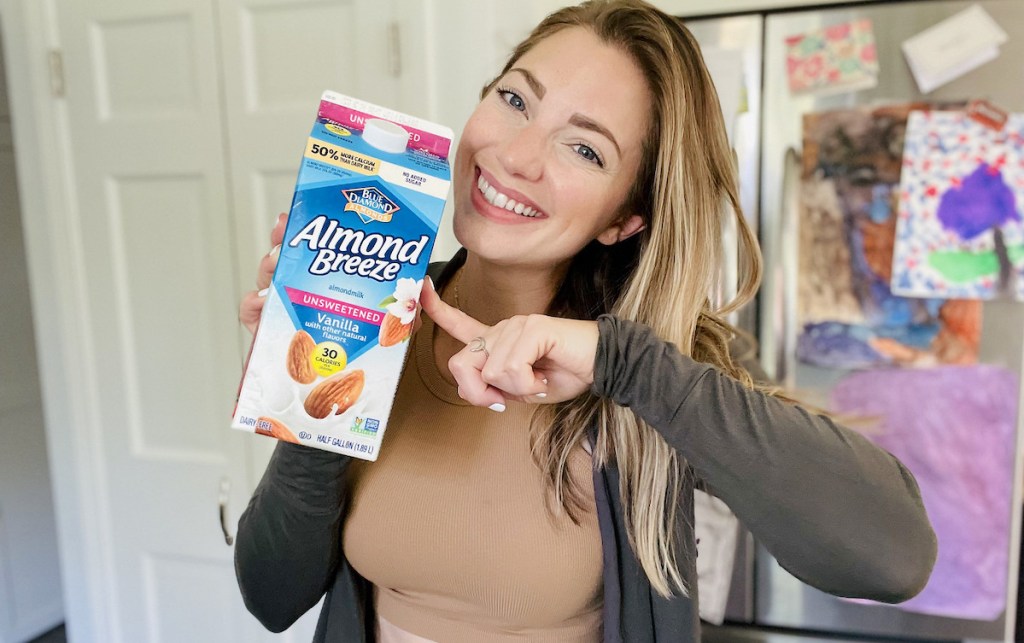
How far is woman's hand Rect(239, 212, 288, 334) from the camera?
67 cm

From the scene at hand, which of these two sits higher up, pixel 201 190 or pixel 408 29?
pixel 408 29

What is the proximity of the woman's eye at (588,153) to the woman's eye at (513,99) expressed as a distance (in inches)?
2.8

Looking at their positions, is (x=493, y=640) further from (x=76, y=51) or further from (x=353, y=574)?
(x=76, y=51)

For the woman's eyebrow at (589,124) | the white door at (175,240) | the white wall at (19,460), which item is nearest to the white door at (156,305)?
the white door at (175,240)

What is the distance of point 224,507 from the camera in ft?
5.33

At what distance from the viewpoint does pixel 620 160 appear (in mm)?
792

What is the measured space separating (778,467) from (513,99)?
1.49 ft

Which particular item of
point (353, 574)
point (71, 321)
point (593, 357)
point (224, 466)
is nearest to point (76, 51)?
point (71, 321)

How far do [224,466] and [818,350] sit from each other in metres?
1.30

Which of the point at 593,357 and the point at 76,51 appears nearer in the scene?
the point at 593,357

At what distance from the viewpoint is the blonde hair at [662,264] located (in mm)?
794

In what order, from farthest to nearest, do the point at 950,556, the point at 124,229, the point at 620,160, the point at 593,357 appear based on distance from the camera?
the point at 124,229
the point at 950,556
the point at 620,160
the point at 593,357

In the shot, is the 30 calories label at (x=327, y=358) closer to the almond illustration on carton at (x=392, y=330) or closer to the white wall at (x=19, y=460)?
the almond illustration on carton at (x=392, y=330)

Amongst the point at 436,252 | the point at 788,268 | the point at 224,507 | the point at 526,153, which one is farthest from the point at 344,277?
the point at 224,507
